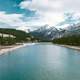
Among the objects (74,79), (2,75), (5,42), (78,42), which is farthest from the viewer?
(5,42)

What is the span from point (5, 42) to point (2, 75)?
88578 mm

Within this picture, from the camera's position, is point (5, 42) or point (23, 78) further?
point (5, 42)

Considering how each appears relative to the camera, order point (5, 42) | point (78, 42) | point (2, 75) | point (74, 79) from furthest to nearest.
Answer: point (5, 42)
point (78, 42)
point (2, 75)
point (74, 79)

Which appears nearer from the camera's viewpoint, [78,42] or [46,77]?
[46,77]

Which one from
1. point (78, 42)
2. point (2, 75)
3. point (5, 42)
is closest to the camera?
point (2, 75)

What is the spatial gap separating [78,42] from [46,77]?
8298 cm

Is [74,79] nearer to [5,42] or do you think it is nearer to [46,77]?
Result: [46,77]

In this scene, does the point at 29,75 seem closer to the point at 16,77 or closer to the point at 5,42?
the point at 16,77

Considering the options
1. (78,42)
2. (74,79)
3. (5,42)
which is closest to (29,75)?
(74,79)

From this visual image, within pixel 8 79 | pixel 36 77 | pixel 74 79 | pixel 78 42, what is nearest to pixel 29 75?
pixel 36 77

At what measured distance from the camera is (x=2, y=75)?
74.6ft

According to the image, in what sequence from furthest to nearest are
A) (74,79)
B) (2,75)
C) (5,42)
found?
(5,42) → (2,75) → (74,79)

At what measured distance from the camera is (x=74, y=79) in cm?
2095

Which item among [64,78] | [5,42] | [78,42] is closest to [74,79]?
[64,78]
